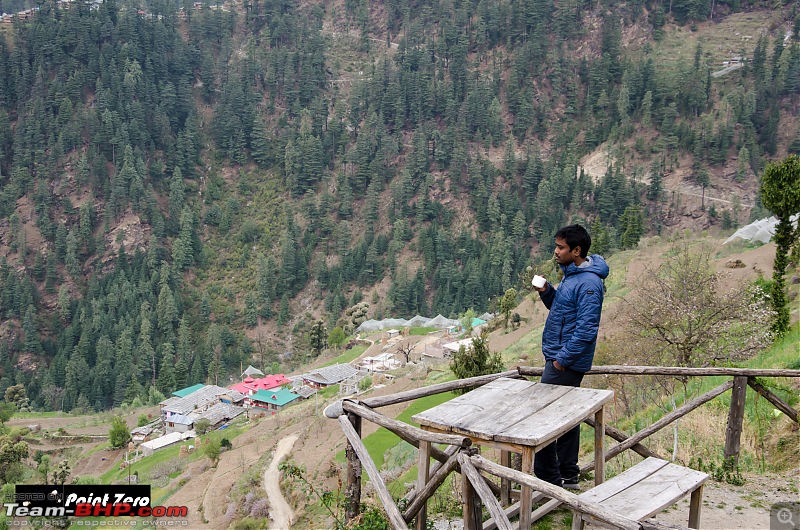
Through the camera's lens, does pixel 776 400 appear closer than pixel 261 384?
Yes

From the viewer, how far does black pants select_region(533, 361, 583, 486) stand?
5.01 m

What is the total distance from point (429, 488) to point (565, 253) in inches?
81.4

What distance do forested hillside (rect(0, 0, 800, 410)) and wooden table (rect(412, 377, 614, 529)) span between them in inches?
1997

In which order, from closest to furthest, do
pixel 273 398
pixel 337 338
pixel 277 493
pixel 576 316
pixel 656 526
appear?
pixel 656 526, pixel 576 316, pixel 277 493, pixel 273 398, pixel 337 338

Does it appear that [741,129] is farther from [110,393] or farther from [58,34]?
[58,34]

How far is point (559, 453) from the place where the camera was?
5199mm

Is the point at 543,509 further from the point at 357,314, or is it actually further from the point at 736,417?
the point at 357,314

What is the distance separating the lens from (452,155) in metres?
72.9

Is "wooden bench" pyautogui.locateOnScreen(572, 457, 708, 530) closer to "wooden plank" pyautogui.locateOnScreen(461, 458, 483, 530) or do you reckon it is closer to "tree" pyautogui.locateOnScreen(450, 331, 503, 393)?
"wooden plank" pyautogui.locateOnScreen(461, 458, 483, 530)

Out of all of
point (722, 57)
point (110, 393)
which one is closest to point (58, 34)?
point (110, 393)

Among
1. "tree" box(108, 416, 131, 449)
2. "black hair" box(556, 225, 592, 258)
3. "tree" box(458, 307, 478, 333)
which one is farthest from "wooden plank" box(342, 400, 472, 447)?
A: "tree" box(458, 307, 478, 333)

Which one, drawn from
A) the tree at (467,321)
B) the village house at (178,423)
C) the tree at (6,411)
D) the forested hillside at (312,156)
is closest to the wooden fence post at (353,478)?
the village house at (178,423)

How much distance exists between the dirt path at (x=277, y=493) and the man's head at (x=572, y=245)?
11.5 metres

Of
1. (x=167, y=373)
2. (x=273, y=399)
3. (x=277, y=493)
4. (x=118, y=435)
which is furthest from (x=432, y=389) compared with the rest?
(x=167, y=373)
